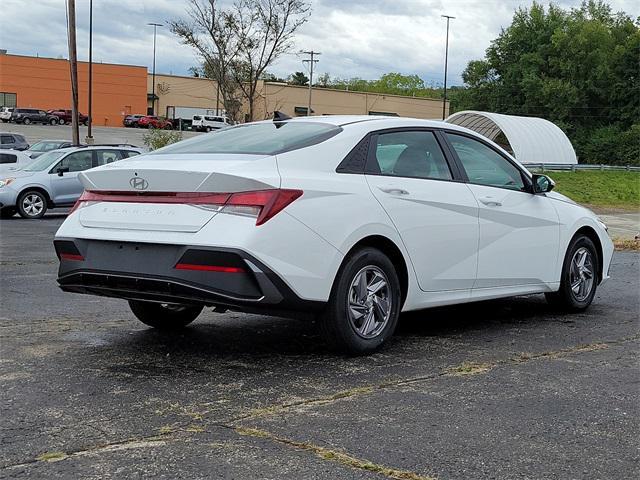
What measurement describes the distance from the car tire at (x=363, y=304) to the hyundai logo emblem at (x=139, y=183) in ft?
4.27

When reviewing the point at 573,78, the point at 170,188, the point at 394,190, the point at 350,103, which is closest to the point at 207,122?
the point at 350,103

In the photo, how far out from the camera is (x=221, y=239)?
5.15 m

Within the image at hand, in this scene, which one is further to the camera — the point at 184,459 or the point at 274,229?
the point at 274,229

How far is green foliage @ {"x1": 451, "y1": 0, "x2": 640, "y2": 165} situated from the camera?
285 feet

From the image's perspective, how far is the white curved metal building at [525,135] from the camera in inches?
2055

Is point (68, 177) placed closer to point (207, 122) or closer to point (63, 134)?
point (63, 134)

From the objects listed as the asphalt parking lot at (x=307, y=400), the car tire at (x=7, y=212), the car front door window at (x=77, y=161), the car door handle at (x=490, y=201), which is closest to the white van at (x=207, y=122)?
the car front door window at (x=77, y=161)

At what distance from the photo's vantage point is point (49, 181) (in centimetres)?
2044

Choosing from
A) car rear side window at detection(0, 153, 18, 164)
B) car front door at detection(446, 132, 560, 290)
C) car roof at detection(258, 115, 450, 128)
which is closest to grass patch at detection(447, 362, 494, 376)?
car front door at detection(446, 132, 560, 290)

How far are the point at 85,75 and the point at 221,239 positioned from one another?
92.7 meters

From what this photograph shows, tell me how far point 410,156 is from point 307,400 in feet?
7.91

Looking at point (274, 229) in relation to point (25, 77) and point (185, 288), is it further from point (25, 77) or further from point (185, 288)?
point (25, 77)

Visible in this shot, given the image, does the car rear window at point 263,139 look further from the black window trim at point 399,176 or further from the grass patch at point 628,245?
the grass patch at point 628,245

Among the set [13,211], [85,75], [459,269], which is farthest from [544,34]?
[459,269]
